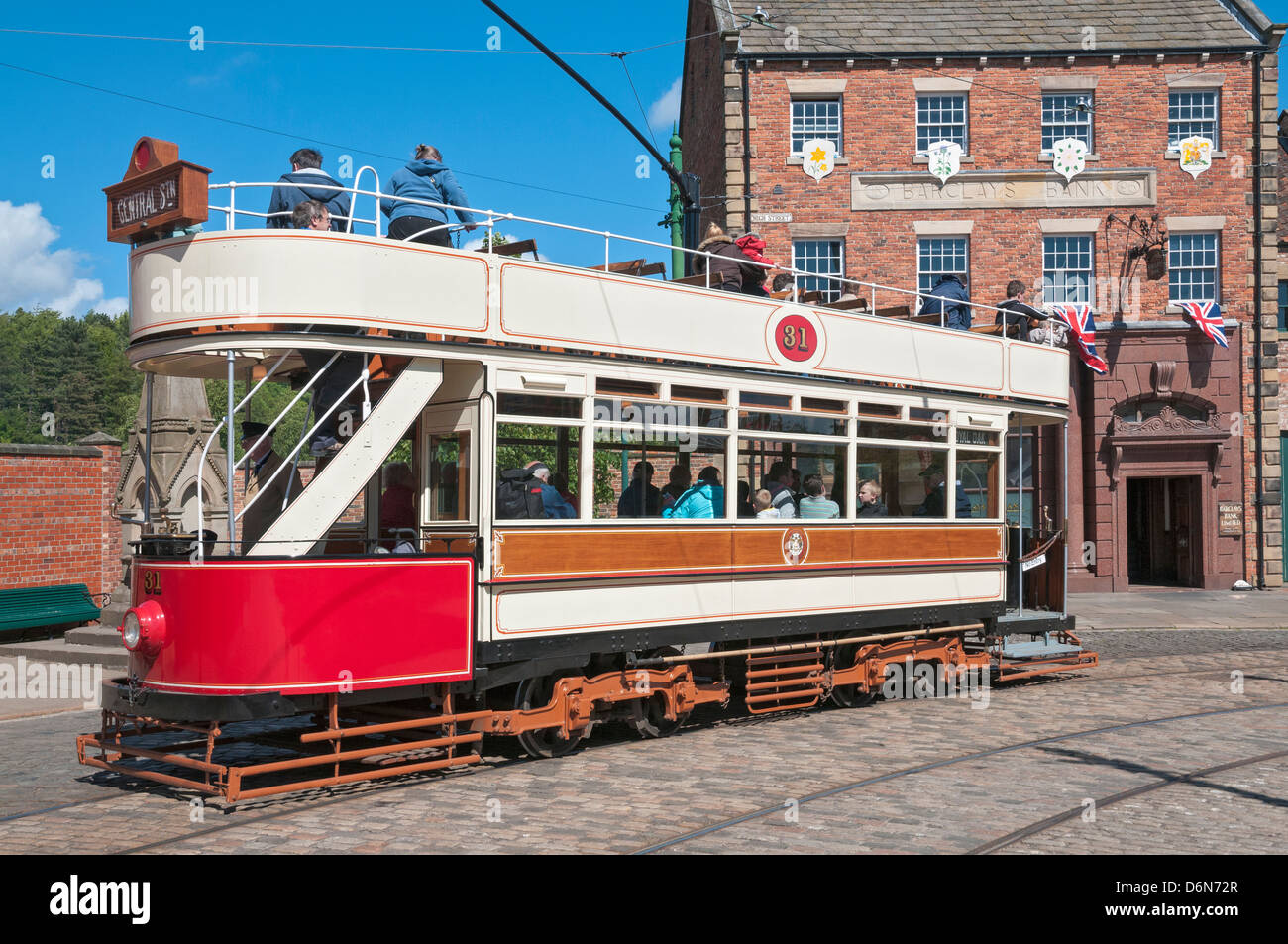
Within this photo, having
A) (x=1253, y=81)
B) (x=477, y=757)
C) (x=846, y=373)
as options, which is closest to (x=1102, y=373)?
(x=1253, y=81)

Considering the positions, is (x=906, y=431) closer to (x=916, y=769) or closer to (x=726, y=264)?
(x=726, y=264)

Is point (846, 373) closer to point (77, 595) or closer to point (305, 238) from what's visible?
point (305, 238)

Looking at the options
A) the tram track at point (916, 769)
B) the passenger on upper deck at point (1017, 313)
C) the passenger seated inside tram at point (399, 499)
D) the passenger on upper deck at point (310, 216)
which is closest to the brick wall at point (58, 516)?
the passenger seated inside tram at point (399, 499)

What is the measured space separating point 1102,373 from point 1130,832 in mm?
20555

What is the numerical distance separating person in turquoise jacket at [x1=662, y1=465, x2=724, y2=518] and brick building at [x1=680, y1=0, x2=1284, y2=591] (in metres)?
16.6

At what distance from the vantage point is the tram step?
16.2 m

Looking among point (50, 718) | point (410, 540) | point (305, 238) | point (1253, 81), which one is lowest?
point (50, 718)

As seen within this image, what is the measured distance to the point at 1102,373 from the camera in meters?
26.0

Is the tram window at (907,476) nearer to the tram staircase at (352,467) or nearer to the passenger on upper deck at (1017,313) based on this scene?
the passenger on upper deck at (1017,313)

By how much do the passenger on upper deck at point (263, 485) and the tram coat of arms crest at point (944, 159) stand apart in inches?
795

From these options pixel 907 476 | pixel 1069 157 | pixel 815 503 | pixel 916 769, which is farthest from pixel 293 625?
pixel 1069 157

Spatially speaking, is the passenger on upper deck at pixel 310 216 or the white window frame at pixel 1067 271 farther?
the white window frame at pixel 1067 271

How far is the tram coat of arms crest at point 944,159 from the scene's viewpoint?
26125 mm

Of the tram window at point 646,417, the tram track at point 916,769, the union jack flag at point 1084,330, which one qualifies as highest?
the union jack flag at point 1084,330
